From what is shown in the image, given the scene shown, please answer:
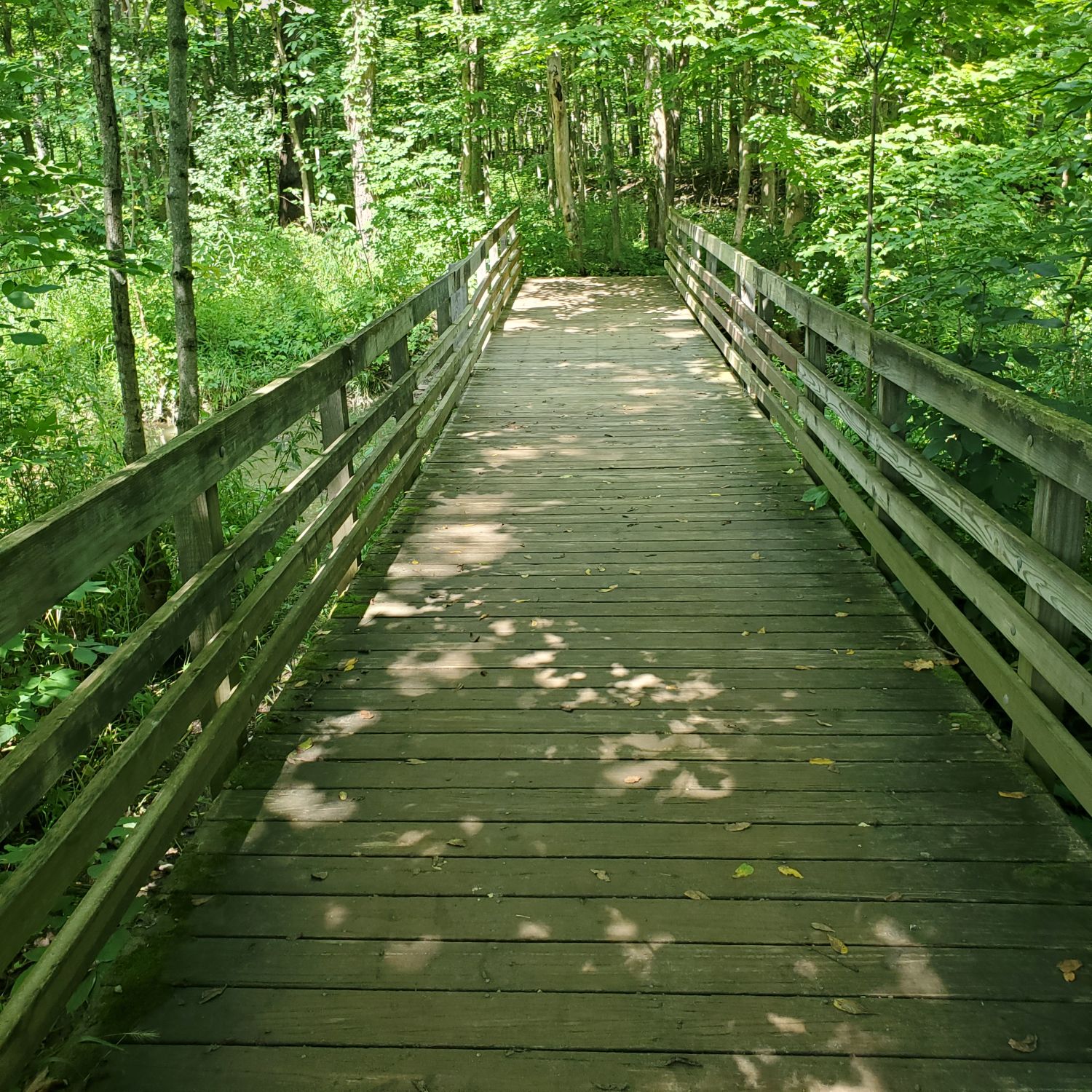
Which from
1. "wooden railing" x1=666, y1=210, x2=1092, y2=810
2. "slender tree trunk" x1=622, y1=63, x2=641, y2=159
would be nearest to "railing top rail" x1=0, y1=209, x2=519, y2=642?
"wooden railing" x1=666, y1=210, x2=1092, y2=810

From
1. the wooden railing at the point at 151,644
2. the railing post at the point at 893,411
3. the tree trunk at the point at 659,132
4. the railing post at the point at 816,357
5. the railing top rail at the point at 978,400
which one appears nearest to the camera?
the wooden railing at the point at 151,644

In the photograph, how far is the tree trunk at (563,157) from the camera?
58.3 feet

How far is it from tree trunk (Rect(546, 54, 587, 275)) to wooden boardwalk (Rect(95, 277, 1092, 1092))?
14957 millimetres

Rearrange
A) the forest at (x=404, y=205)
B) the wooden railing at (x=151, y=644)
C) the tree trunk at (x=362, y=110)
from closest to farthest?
1. the wooden railing at (x=151, y=644)
2. the forest at (x=404, y=205)
3. the tree trunk at (x=362, y=110)

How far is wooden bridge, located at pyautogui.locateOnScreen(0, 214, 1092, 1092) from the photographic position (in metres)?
2.23

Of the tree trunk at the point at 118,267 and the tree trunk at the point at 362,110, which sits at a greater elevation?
the tree trunk at the point at 362,110

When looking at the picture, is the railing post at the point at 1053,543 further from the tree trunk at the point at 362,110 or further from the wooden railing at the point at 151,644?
the tree trunk at the point at 362,110

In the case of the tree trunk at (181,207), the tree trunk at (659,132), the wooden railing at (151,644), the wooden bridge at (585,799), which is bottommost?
the wooden bridge at (585,799)

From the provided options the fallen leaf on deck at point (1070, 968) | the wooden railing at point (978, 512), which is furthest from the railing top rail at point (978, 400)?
the fallen leaf on deck at point (1070, 968)

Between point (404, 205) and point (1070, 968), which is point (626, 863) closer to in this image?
point (1070, 968)

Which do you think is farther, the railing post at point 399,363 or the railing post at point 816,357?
the railing post at point 399,363

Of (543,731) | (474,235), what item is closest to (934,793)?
(543,731)

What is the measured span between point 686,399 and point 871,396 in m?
3.60

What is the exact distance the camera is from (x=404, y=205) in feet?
52.9
